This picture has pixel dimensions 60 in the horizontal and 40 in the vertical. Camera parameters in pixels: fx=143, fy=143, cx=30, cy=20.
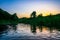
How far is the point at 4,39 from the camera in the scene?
24047mm

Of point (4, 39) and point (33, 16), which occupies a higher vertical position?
point (33, 16)

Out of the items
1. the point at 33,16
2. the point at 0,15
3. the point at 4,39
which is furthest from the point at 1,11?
the point at 4,39

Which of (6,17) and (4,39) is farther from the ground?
(6,17)

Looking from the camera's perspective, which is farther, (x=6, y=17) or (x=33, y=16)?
(x=33, y=16)

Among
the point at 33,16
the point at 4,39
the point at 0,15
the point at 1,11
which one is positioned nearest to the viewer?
the point at 4,39

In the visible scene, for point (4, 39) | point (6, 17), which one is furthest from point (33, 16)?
point (4, 39)

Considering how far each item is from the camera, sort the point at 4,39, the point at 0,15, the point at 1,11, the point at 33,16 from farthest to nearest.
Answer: the point at 33,16 → the point at 1,11 → the point at 0,15 → the point at 4,39

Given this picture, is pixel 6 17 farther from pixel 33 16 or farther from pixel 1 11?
pixel 33 16

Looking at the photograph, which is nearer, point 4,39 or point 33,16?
point 4,39

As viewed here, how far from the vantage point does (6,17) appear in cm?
11262

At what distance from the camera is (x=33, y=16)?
5330 inches

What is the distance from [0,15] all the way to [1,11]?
27.2 ft

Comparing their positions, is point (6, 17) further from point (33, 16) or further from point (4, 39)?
point (4, 39)

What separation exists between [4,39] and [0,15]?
295 ft
